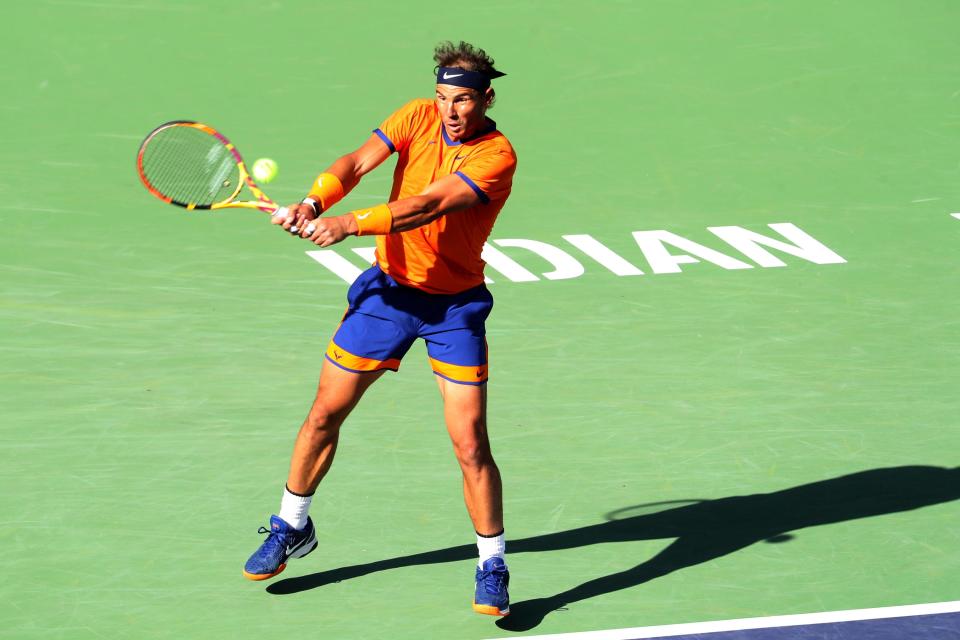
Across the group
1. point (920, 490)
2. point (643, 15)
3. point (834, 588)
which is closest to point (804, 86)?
point (643, 15)

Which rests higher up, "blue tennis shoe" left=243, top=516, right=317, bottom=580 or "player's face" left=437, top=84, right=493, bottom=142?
"player's face" left=437, top=84, right=493, bottom=142

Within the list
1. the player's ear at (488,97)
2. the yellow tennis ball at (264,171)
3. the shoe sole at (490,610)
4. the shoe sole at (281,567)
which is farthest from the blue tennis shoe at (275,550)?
the player's ear at (488,97)

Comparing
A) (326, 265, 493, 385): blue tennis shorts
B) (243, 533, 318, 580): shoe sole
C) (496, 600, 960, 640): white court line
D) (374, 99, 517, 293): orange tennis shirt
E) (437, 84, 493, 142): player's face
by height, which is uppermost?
(437, 84, 493, 142): player's face

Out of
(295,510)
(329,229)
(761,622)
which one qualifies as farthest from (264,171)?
(761,622)

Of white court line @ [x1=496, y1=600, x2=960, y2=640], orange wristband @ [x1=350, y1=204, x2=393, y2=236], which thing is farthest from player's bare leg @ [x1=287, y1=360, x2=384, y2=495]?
white court line @ [x1=496, y1=600, x2=960, y2=640]

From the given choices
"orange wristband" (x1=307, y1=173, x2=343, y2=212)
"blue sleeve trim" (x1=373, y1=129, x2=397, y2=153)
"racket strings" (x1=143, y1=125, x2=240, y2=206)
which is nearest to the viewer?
"orange wristband" (x1=307, y1=173, x2=343, y2=212)

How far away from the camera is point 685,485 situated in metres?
8.80

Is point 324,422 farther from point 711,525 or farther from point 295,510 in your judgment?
point 711,525

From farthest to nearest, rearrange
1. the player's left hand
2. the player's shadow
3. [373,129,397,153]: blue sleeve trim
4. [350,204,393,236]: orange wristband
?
the player's shadow < [373,129,397,153]: blue sleeve trim < [350,204,393,236]: orange wristband < the player's left hand

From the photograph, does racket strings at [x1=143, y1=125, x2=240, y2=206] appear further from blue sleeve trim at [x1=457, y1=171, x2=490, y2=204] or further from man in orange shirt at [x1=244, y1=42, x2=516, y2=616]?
blue sleeve trim at [x1=457, y1=171, x2=490, y2=204]

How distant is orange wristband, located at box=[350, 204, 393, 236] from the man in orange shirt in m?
0.36

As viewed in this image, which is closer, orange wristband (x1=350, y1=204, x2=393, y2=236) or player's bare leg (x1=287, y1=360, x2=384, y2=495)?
orange wristband (x1=350, y1=204, x2=393, y2=236)

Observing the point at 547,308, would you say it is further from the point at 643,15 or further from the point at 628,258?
the point at 643,15

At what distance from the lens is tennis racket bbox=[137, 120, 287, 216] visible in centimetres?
780
